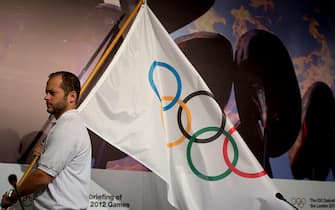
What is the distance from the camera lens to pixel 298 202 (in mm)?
2844

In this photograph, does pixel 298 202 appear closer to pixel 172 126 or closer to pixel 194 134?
pixel 194 134

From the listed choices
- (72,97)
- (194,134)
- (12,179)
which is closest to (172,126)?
(194,134)

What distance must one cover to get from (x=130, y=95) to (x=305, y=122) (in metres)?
1.31

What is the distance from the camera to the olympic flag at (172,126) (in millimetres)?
2238

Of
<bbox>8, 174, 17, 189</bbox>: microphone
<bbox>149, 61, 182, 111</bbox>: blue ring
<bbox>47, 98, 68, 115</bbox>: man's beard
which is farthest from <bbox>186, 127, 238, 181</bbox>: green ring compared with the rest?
<bbox>8, 174, 17, 189</bbox>: microphone

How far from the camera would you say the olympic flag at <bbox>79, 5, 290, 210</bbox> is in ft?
7.34

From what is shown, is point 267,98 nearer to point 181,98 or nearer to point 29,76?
point 181,98

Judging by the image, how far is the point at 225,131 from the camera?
94.1 inches

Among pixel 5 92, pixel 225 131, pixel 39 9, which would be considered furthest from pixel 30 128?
pixel 225 131

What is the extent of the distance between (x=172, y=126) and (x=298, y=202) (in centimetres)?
106

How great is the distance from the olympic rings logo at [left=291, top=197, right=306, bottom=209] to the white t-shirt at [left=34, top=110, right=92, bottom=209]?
1.49 metres

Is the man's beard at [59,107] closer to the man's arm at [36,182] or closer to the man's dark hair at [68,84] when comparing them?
the man's dark hair at [68,84]

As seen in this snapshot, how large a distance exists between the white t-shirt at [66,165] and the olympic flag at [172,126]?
13.6 inches

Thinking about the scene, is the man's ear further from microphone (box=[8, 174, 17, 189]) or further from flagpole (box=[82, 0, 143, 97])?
microphone (box=[8, 174, 17, 189])
